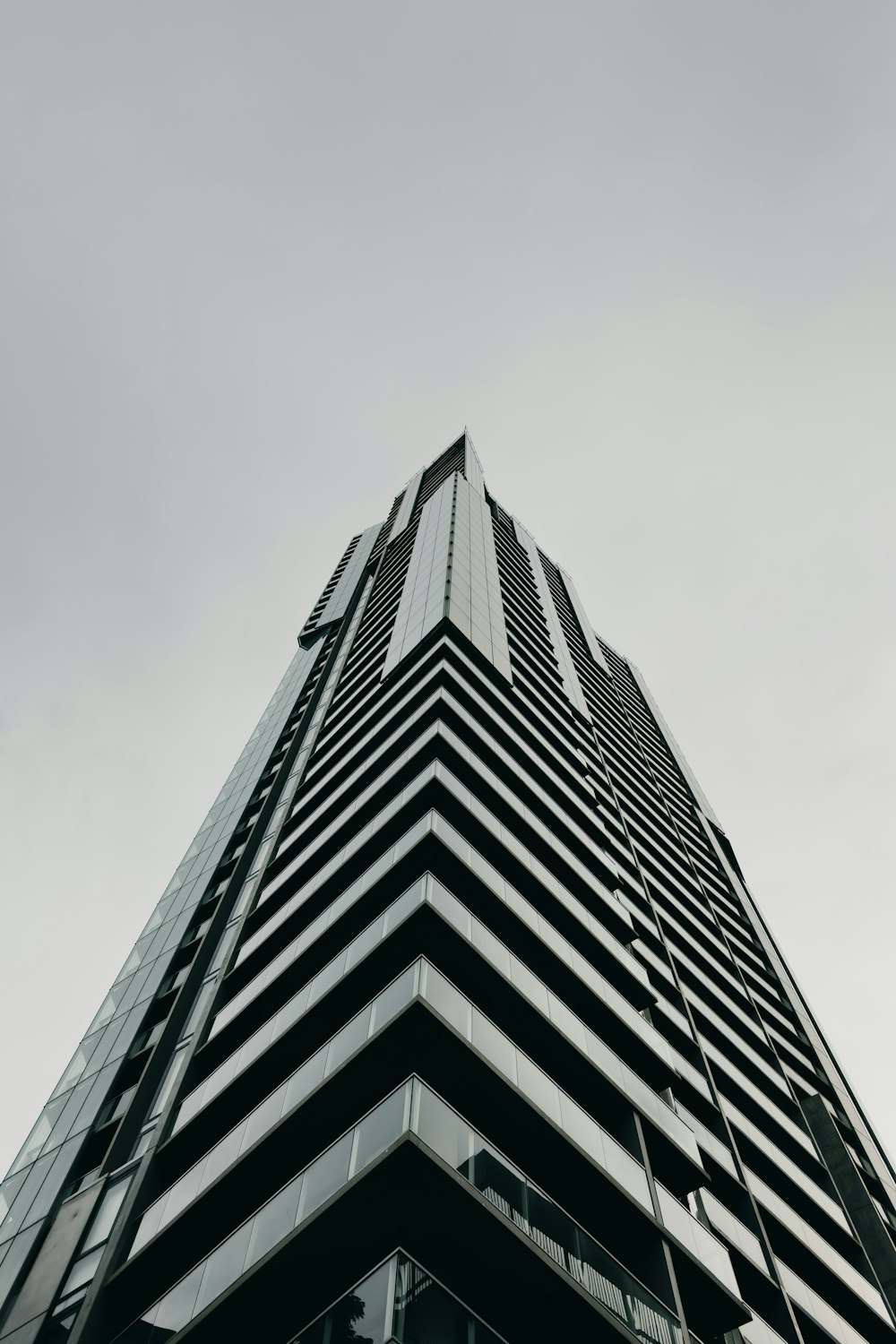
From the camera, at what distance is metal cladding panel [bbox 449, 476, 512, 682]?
31.8 meters

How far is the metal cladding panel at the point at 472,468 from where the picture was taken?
191ft

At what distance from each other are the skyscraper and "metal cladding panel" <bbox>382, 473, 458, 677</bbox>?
0.87 feet

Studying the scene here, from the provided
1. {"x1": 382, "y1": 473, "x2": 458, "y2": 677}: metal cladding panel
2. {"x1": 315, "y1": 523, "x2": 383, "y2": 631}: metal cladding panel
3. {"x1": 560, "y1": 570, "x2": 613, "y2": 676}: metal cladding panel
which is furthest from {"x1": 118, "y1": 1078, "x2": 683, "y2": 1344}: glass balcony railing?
{"x1": 560, "y1": 570, "x2": 613, "y2": 676}: metal cladding panel

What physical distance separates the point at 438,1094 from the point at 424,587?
970 inches

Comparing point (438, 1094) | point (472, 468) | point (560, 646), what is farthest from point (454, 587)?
point (472, 468)

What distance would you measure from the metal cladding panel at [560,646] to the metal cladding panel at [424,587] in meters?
8.08

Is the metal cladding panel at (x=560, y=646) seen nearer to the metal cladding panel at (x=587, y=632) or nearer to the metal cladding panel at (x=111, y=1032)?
the metal cladding panel at (x=587, y=632)

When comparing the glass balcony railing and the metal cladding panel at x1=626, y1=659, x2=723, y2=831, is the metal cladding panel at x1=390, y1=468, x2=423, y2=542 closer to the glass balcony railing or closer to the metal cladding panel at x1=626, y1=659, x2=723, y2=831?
the metal cladding panel at x1=626, y1=659, x2=723, y2=831

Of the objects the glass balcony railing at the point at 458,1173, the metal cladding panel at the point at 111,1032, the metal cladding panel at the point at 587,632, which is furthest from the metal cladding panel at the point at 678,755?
the glass balcony railing at the point at 458,1173

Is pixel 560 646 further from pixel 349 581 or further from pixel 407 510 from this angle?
pixel 407 510

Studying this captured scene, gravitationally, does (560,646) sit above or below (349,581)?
below

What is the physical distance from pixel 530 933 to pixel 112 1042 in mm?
10848

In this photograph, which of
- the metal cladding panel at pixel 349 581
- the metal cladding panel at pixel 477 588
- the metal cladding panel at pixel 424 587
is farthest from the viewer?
the metal cladding panel at pixel 349 581

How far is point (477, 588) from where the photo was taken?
3644cm
